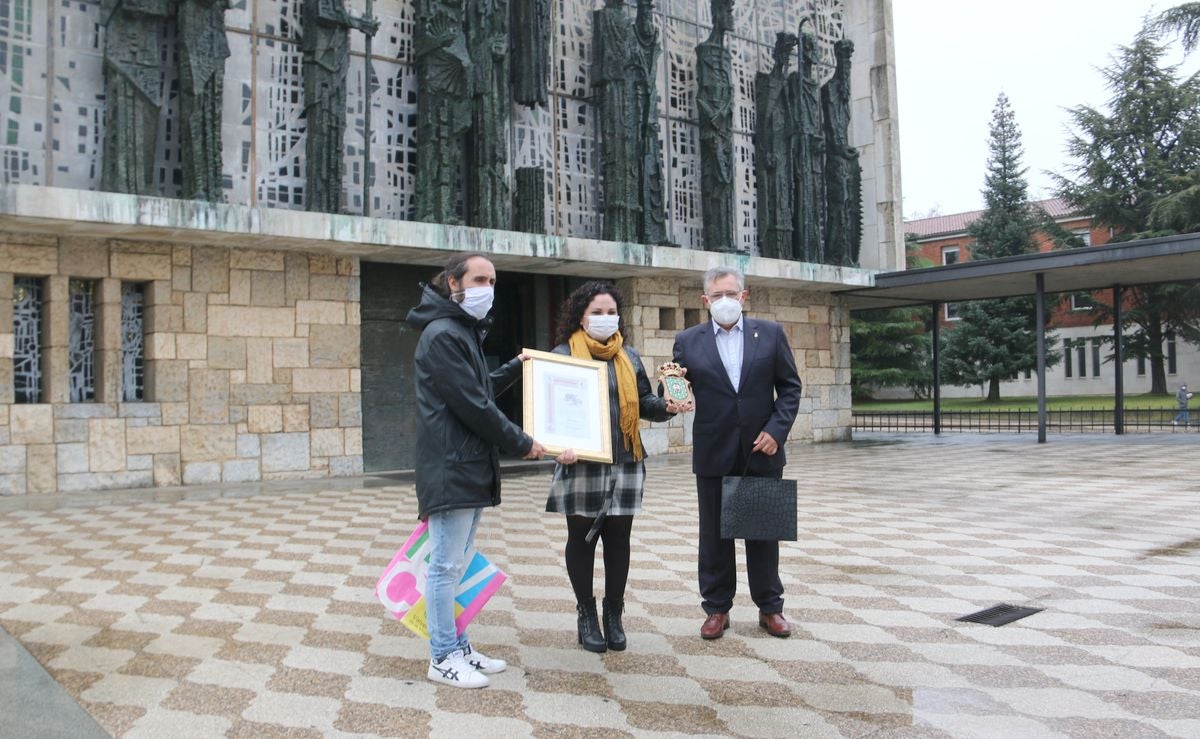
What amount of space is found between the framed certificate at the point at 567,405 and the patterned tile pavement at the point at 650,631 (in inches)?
37.1

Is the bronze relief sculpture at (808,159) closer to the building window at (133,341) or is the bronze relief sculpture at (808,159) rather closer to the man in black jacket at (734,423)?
the building window at (133,341)

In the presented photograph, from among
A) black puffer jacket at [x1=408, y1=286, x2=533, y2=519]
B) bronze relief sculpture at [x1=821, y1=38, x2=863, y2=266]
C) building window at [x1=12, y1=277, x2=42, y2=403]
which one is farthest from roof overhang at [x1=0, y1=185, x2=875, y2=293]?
black puffer jacket at [x1=408, y1=286, x2=533, y2=519]

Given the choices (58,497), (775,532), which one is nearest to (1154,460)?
(775,532)

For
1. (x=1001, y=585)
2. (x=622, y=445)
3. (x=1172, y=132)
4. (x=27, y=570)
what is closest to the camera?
(x=622, y=445)

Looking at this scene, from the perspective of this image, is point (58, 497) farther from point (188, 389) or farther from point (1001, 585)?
point (1001, 585)

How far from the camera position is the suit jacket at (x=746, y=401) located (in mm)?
4371

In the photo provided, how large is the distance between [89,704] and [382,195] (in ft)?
32.6

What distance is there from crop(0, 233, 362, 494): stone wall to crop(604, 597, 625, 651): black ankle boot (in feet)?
27.9

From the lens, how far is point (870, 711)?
11.0ft

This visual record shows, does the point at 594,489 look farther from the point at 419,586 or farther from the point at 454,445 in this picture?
the point at 419,586

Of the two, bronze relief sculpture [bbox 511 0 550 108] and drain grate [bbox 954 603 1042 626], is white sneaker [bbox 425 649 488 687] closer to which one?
drain grate [bbox 954 603 1042 626]

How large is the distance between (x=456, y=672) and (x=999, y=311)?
33.1m

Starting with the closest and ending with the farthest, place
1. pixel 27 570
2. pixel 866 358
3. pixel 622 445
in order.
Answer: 1. pixel 622 445
2. pixel 27 570
3. pixel 866 358

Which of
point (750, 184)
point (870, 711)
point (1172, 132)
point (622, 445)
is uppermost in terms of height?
point (1172, 132)
